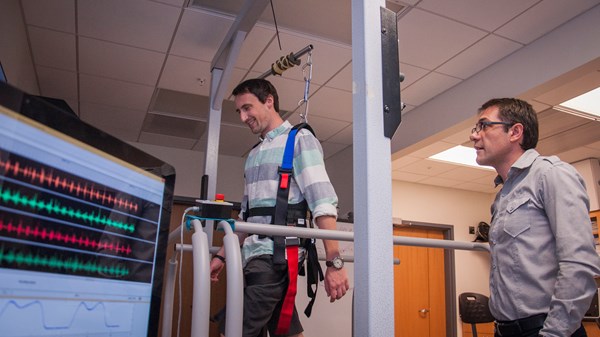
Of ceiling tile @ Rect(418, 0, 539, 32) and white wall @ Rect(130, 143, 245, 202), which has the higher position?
ceiling tile @ Rect(418, 0, 539, 32)

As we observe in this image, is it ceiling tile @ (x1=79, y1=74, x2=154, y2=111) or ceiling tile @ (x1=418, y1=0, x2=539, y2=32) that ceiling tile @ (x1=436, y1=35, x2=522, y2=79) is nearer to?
ceiling tile @ (x1=418, y1=0, x2=539, y2=32)

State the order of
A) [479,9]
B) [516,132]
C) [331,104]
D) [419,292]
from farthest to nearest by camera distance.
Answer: [419,292] → [331,104] → [479,9] → [516,132]

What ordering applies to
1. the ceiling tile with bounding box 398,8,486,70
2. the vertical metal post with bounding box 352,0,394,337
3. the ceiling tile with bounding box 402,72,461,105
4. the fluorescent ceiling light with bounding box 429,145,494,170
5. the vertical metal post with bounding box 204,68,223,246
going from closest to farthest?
the vertical metal post with bounding box 352,0,394,337 < the vertical metal post with bounding box 204,68,223,246 < the ceiling tile with bounding box 398,8,486,70 < the ceiling tile with bounding box 402,72,461,105 < the fluorescent ceiling light with bounding box 429,145,494,170

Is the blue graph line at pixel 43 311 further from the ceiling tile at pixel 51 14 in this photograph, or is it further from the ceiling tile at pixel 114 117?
the ceiling tile at pixel 114 117

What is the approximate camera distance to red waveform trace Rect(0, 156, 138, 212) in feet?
1.51

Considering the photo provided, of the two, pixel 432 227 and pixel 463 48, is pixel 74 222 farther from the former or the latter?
pixel 432 227

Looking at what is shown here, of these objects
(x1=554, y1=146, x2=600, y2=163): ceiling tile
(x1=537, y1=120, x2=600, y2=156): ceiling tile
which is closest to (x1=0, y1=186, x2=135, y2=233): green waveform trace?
(x1=537, y1=120, x2=600, y2=156): ceiling tile

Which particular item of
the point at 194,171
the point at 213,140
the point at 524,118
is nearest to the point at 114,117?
the point at 194,171

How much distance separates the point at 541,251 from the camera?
130 cm

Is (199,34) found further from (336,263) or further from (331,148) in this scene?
(331,148)

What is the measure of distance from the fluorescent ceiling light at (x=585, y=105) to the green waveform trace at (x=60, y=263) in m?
3.97

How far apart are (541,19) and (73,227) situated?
3.15 metres

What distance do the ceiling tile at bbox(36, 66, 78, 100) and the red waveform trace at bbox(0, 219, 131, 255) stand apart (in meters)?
3.68

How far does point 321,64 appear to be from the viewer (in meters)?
3.55
